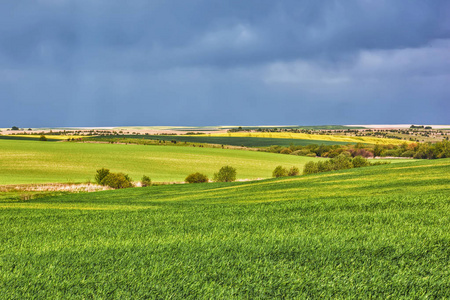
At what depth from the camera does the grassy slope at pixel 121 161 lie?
150 ft

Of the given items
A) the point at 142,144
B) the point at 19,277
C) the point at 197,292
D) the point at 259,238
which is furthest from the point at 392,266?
the point at 142,144

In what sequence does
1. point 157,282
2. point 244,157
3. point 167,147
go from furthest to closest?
point 167,147 < point 244,157 < point 157,282

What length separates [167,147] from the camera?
7206cm

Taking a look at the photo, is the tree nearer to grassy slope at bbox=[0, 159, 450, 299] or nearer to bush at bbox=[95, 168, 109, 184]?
bush at bbox=[95, 168, 109, 184]

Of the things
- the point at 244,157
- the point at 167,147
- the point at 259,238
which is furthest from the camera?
the point at 167,147

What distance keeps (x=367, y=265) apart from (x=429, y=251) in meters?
1.15

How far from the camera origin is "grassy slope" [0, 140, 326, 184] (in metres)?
45.9

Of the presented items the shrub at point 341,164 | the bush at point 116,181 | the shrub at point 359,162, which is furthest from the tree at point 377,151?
the bush at point 116,181

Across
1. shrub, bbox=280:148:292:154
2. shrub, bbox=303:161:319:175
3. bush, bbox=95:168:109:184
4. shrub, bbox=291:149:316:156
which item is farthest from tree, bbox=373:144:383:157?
bush, bbox=95:168:109:184

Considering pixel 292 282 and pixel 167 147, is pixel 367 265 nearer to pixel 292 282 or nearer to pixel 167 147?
pixel 292 282

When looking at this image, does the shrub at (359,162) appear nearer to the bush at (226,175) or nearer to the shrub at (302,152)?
the bush at (226,175)

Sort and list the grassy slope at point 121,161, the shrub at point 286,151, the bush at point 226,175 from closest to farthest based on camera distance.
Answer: the bush at point 226,175 → the grassy slope at point 121,161 → the shrub at point 286,151

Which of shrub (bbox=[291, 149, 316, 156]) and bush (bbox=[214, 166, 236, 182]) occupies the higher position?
shrub (bbox=[291, 149, 316, 156])

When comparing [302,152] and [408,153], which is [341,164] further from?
[302,152]
